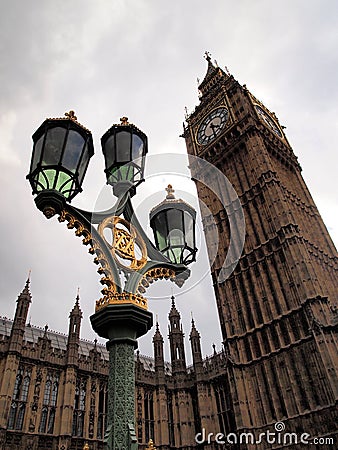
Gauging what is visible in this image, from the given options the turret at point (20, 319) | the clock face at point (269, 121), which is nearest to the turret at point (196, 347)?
the turret at point (20, 319)

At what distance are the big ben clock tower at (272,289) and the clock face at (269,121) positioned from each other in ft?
0.83

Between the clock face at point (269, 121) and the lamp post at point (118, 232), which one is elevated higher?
the clock face at point (269, 121)

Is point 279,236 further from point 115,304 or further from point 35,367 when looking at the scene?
point 115,304

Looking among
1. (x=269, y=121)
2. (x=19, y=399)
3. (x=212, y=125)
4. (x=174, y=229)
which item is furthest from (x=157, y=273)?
(x=269, y=121)

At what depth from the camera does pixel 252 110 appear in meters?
38.6

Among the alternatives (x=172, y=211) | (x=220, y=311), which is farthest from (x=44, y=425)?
(x=172, y=211)

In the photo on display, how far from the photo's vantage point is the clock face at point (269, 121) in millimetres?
40500

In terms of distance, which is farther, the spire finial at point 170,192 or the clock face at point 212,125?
the clock face at point 212,125

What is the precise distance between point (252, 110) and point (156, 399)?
29.5 m

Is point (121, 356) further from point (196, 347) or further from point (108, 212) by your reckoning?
point (196, 347)

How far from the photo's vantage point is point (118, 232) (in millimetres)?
4703

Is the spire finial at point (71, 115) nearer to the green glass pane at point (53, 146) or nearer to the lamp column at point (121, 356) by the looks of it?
the green glass pane at point (53, 146)

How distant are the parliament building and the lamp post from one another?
40.0 feet

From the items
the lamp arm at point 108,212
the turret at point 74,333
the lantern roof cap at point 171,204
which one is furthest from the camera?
the turret at point 74,333
